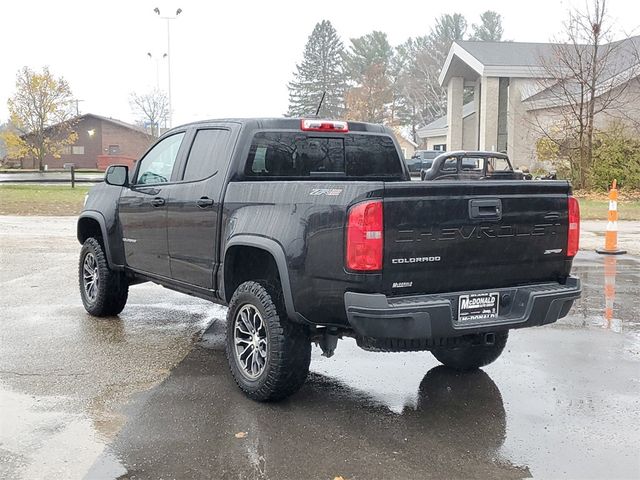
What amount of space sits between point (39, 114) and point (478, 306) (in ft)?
191

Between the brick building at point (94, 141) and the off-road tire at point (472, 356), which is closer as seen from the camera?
the off-road tire at point (472, 356)

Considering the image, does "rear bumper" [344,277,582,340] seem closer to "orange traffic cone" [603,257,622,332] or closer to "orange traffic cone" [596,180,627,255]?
"orange traffic cone" [603,257,622,332]

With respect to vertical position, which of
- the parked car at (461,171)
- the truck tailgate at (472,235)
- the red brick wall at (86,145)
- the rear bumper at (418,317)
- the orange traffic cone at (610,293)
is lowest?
the orange traffic cone at (610,293)

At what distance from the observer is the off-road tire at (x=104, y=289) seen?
275 inches

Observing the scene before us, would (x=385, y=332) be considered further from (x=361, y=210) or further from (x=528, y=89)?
(x=528, y=89)

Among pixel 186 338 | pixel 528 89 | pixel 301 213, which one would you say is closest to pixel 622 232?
pixel 186 338

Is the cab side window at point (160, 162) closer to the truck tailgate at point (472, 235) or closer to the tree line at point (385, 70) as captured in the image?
the truck tailgate at point (472, 235)

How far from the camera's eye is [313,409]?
184 inches

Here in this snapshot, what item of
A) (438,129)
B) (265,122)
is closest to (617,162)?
(265,122)

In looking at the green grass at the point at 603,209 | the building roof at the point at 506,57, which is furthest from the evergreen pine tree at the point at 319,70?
the green grass at the point at 603,209

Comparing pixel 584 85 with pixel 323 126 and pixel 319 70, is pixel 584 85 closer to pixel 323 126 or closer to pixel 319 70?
pixel 323 126

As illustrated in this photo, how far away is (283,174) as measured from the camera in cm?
549

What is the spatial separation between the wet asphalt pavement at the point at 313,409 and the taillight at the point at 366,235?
1.07 m

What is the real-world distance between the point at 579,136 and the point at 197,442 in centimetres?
2631
